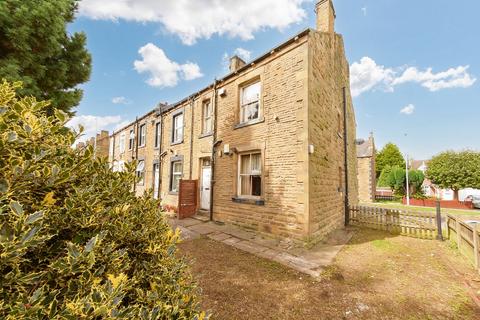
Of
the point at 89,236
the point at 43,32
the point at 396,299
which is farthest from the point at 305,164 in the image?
the point at 43,32

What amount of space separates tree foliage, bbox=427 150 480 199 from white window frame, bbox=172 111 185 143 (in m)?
33.4

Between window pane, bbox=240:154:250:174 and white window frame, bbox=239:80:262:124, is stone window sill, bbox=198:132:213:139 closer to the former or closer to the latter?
white window frame, bbox=239:80:262:124

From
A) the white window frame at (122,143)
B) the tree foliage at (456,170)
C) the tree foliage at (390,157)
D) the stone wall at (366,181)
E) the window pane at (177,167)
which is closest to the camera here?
the window pane at (177,167)

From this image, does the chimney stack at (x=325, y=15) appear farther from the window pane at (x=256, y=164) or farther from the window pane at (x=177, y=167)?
the window pane at (x=177, y=167)

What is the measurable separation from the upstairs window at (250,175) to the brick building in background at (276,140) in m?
0.04

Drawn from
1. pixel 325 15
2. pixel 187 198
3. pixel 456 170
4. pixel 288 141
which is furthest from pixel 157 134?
pixel 456 170

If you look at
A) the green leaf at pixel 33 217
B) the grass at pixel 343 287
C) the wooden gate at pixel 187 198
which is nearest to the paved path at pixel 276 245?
the grass at pixel 343 287

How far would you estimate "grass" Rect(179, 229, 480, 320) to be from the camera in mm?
3516

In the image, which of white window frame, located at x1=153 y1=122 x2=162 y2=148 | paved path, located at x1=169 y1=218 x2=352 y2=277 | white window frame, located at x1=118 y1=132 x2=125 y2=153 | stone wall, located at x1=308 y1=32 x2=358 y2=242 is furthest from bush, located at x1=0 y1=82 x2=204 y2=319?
white window frame, located at x1=118 y1=132 x2=125 y2=153

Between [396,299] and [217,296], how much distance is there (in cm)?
333

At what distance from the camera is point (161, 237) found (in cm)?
195

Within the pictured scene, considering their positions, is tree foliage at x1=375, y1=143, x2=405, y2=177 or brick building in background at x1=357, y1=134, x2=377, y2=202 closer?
brick building in background at x1=357, y1=134, x2=377, y2=202

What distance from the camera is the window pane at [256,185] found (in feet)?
27.8

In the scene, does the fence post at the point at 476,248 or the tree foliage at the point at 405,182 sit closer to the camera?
the fence post at the point at 476,248
